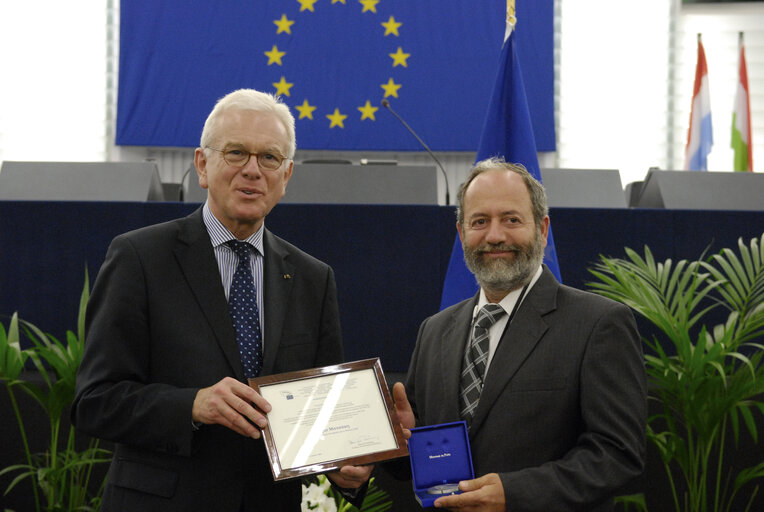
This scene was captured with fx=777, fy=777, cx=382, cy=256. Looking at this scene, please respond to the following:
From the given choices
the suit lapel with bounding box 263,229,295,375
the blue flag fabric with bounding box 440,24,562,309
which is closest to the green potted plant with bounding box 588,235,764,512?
the blue flag fabric with bounding box 440,24,562,309

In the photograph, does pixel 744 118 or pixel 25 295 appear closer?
pixel 25 295

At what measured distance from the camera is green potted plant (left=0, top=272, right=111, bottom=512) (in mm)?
3412

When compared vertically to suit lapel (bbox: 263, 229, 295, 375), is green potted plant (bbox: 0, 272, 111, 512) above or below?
below

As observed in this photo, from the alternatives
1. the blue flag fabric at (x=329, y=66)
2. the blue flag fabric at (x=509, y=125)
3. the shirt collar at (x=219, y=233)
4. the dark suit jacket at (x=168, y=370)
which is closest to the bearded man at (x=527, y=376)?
the dark suit jacket at (x=168, y=370)

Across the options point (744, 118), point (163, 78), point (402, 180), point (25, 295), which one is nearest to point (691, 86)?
point (744, 118)

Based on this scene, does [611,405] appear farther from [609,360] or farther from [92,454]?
[92,454]

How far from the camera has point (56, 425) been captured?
353cm

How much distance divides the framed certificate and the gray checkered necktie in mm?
259

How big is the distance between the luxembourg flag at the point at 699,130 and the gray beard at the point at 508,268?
6346 mm

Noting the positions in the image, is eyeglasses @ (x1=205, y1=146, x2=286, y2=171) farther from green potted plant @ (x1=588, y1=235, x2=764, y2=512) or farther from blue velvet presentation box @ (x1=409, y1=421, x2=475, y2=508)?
green potted plant @ (x1=588, y1=235, x2=764, y2=512)

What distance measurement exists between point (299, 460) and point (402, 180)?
3.41 metres

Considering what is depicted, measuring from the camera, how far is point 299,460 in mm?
1931

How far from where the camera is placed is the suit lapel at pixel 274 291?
213 centimetres

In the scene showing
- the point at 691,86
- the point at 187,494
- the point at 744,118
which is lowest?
the point at 187,494
